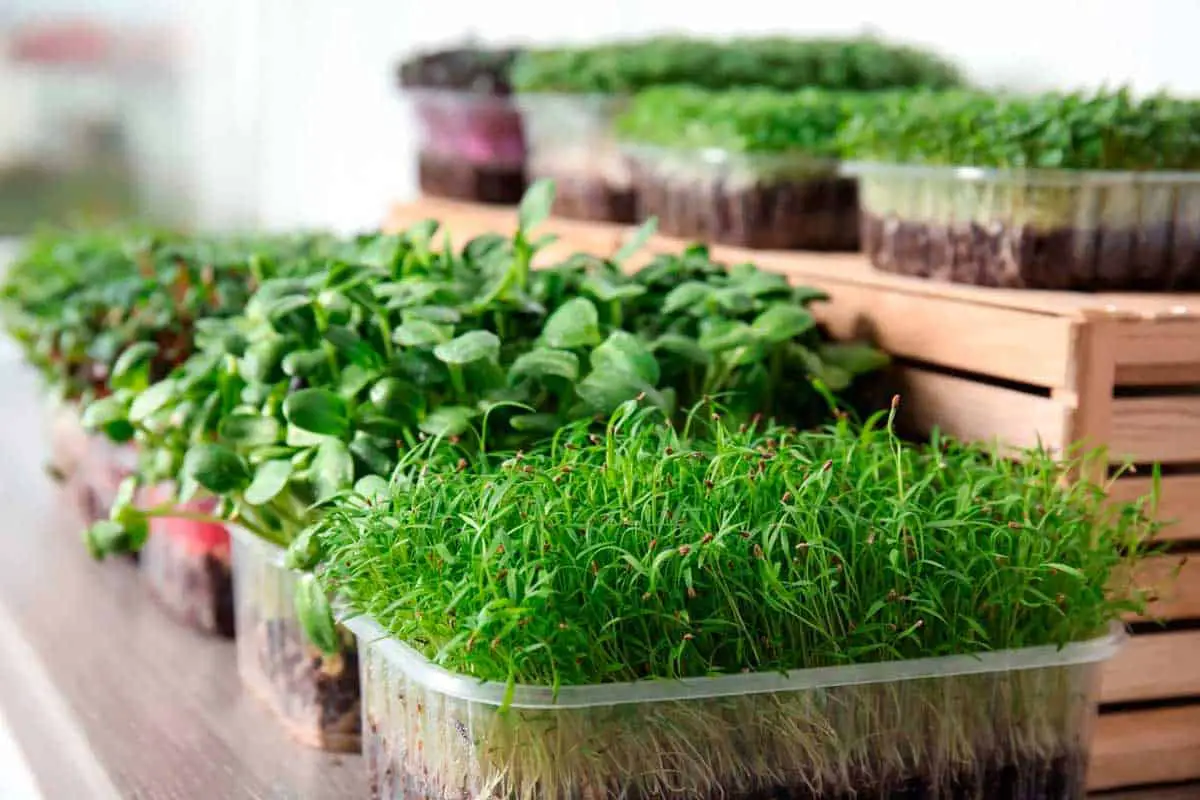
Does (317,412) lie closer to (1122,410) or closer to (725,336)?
(725,336)

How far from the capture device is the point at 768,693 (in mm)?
895

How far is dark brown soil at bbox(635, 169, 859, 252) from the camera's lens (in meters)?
1.64

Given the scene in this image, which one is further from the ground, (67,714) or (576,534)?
(576,534)

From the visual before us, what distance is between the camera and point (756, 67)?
2.06 metres

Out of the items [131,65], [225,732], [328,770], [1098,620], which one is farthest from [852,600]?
[131,65]

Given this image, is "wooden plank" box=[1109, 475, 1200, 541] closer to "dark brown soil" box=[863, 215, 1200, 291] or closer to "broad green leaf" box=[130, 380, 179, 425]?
"dark brown soil" box=[863, 215, 1200, 291]

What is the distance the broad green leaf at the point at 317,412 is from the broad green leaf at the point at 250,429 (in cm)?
5

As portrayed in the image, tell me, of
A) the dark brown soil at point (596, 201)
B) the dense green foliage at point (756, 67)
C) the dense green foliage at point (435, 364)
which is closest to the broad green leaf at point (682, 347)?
the dense green foliage at point (435, 364)

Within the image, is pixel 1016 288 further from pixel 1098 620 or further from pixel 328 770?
pixel 328 770

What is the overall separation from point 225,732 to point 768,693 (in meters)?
0.55

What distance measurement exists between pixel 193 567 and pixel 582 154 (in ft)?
2.83

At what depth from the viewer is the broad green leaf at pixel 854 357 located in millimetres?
1301

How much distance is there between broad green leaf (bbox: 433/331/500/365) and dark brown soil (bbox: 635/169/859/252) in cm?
63

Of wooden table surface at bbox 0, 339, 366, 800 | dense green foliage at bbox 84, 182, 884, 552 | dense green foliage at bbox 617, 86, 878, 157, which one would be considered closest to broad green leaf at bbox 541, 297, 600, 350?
dense green foliage at bbox 84, 182, 884, 552
